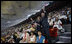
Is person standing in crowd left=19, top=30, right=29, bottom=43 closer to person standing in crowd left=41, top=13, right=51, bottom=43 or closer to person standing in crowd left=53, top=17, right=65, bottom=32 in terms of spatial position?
person standing in crowd left=41, top=13, right=51, bottom=43

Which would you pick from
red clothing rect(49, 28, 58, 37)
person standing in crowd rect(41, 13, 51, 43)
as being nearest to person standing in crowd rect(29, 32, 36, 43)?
person standing in crowd rect(41, 13, 51, 43)

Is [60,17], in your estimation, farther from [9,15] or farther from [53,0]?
[9,15]

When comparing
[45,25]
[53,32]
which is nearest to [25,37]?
[45,25]

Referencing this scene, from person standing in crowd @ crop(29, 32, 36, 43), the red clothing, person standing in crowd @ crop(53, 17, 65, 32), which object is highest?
person standing in crowd @ crop(53, 17, 65, 32)

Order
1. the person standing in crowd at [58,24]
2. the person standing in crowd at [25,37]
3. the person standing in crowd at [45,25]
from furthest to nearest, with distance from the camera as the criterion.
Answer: the person standing in crowd at [25,37]
the person standing in crowd at [45,25]
the person standing in crowd at [58,24]

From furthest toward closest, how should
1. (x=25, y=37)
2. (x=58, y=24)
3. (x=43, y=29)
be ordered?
1. (x=25, y=37)
2. (x=43, y=29)
3. (x=58, y=24)

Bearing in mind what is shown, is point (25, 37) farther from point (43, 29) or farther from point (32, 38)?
point (43, 29)

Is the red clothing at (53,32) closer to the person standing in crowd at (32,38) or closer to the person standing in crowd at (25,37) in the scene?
the person standing in crowd at (32,38)

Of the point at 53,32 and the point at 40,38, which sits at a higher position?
the point at 53,32

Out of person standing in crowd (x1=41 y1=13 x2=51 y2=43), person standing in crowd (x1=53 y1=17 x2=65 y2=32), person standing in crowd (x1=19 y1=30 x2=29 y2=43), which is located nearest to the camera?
person standing in crowd (x1=53 y1=17 x2=65 y2=32)

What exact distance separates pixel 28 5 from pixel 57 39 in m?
1.19

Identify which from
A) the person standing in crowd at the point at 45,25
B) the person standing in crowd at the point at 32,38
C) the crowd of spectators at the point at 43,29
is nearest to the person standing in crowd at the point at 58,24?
the crowd of spectators at the point at 43,29

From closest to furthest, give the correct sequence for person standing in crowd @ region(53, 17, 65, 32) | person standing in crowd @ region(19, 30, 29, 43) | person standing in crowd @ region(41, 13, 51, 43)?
person standing in crowd @ region(53, 17, 65, 32)
person standing in crowd @ region(41, 13, 51, 43)
person standing in crowd @ region(19, 30, 29, 43)

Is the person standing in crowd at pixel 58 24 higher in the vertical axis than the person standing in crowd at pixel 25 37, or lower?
higher
